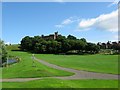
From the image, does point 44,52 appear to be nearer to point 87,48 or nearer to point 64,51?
point 64,51

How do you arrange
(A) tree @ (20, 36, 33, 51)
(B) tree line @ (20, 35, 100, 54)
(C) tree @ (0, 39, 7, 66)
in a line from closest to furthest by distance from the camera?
(C) tree @ (0, 39, 7, 66) → (B) tree line @ (20, 35, 100, 54) → (A) tree @ (20, 36, 33, 51)

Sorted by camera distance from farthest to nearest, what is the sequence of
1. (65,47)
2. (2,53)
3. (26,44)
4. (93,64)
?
1. (26,44)
2. (65,47)
3. (2,53)
4. (93,64)

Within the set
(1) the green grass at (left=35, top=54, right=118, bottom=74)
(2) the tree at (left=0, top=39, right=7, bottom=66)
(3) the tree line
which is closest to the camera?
(1) the green grass at (left=35, top=54, right=118, bottom=74)

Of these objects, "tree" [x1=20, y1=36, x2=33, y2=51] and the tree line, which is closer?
the tree line

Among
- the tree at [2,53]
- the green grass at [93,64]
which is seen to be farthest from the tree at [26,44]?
the tree at [2,53]

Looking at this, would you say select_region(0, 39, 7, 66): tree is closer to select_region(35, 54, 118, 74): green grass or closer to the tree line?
select_region(35, 54, 118, 74): green grass

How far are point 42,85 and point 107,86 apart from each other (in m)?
7.15

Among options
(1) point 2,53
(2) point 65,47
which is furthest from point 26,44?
(1) point 2,53

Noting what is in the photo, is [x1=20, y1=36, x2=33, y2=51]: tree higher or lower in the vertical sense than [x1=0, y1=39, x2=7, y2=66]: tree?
higher

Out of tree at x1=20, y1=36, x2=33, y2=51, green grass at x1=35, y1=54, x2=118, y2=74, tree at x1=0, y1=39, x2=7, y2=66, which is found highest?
tree at x1=20, y1=36, x2=33, y2=51

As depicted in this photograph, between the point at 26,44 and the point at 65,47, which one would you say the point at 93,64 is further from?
the point at 26,44

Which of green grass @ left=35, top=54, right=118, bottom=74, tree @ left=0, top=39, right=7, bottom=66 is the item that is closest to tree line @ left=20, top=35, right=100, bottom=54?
green grass @ left=35, top=54, right=118, bottom=74

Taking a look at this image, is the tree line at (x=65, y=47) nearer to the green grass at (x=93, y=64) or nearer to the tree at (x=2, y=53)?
the green grass at (x=93, y=64)

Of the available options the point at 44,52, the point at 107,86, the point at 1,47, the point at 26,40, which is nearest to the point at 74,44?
the point at 44,52
